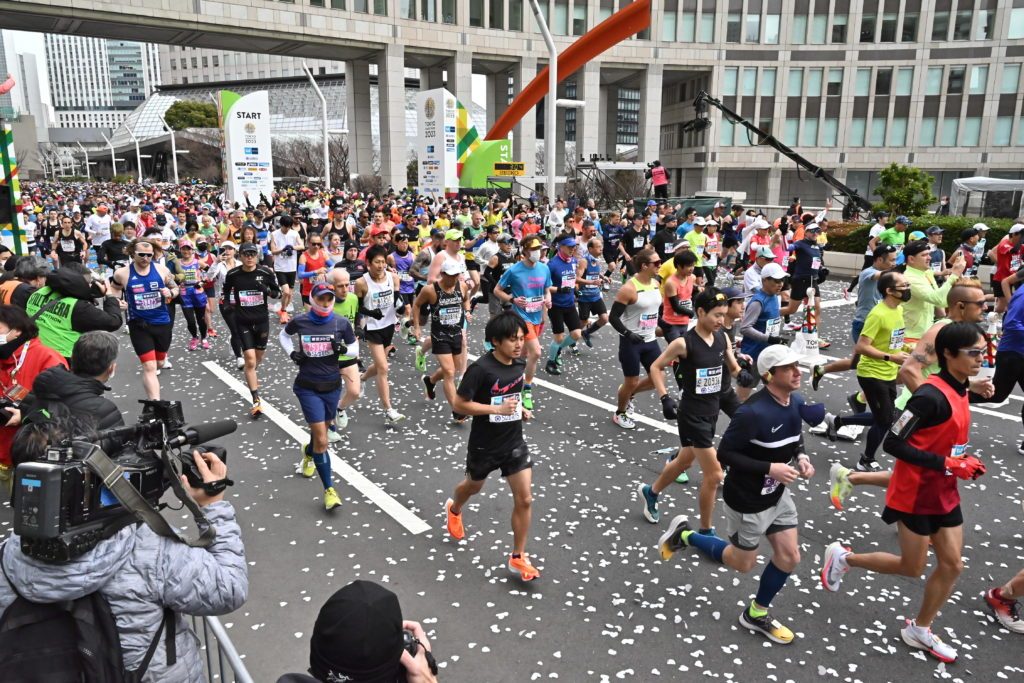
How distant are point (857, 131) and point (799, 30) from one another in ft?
29.6

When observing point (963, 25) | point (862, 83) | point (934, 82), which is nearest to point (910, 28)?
point (963, 25)

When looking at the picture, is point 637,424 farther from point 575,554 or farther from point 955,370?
point 955,370

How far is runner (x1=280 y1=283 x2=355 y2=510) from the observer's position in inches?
228

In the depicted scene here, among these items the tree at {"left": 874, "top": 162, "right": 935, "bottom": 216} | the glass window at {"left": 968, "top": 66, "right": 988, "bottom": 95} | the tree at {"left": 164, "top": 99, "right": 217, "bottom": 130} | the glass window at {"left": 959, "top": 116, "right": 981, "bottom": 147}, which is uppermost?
the tree at {"left": 164, "top": 99, "right": 217, "bottom": 130}

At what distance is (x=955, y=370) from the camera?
3.74 m

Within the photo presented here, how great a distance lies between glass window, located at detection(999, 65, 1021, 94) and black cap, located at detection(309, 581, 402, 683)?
60704 millimetres

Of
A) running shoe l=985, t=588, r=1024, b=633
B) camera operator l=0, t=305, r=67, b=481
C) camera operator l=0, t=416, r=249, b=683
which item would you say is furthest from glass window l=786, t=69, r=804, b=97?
camera operator l=0, t=416, r=249, b=683

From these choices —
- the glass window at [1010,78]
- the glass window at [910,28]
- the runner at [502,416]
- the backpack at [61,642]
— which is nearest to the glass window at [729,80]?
the glass window at [910,28]

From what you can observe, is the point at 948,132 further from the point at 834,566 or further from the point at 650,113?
the point at 834,566

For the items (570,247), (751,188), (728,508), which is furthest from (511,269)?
(751,188)

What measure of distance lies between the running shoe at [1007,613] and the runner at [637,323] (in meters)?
3.56

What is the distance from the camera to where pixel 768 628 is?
4.07 m

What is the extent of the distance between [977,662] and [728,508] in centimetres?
159

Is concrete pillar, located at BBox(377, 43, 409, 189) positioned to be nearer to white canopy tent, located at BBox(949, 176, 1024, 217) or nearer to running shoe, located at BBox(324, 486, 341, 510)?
white canopy tent, located at BBox(949, 176, 1024, 217)
